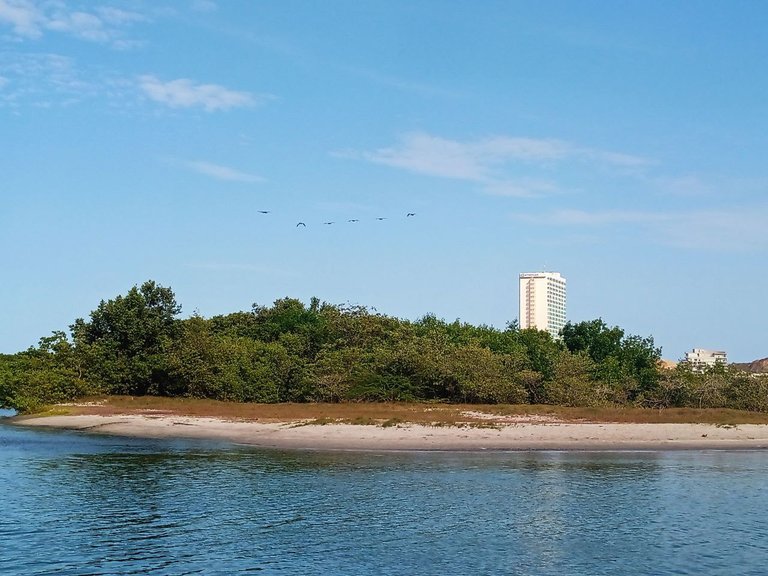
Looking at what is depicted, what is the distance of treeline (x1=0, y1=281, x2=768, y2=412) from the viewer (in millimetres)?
71188

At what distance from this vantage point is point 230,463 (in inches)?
1523

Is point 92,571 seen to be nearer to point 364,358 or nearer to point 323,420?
point 323,420

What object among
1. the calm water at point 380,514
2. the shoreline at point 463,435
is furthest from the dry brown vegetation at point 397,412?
the calm water at point 380,514

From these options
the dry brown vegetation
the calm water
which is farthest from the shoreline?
the calm water

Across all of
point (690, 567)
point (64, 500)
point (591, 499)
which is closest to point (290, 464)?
point (64, 500)

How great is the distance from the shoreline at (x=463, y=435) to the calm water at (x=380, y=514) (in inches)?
155

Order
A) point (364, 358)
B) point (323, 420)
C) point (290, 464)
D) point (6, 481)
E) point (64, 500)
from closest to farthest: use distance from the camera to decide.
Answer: point (64, 500), point (6, 481), point (290, 464), point (323, 420), point (364, 358)

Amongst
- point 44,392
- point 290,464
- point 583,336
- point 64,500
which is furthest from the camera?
point 583,336

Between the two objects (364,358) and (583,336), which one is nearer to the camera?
(364,358)

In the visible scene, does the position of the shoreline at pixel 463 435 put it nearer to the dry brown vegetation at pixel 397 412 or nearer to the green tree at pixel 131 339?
the dry brown vegetation at pixel 397 412

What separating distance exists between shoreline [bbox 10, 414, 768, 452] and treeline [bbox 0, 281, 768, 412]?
16617 mm

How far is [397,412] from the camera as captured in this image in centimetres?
6053

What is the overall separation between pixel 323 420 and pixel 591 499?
27.6m

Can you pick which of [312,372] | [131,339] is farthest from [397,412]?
[131,339]
